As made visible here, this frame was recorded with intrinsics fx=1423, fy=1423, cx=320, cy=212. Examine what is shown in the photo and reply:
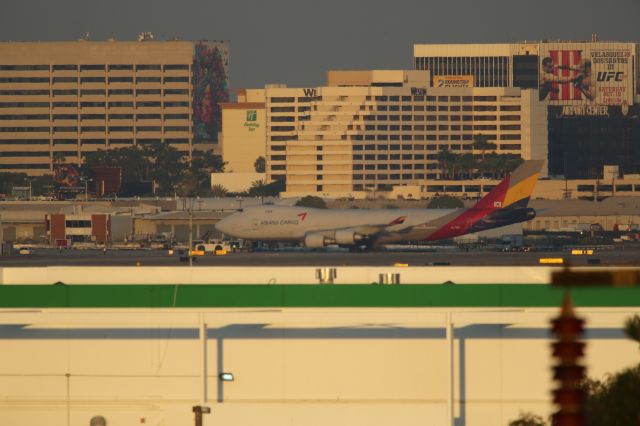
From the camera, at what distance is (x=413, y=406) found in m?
29.6

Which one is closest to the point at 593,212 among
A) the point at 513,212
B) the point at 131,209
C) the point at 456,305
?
the point at 131,209

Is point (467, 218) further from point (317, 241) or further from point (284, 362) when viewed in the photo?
point (284, 362)

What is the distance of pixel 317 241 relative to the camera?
103375mm

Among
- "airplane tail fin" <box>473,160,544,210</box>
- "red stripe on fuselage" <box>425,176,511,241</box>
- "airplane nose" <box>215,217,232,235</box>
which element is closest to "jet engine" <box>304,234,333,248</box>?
"red stripe on fuselage" <box>425,176,511,241</box>

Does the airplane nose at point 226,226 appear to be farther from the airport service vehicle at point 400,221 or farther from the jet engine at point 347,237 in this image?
the jet engine at point 347,237

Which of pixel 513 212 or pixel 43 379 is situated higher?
pixel 513 212

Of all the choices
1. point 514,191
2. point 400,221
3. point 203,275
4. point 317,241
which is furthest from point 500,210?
point 203,275

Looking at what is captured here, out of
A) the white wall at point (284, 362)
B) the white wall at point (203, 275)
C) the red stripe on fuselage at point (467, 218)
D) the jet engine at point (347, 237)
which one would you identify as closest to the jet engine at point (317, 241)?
the jet engine at point (347, 237)

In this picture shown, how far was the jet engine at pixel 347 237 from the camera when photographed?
10212cm

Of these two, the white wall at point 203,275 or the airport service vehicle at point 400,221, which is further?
the airport service vehicle at point 400,221

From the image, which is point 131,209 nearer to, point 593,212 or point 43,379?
point 593,212

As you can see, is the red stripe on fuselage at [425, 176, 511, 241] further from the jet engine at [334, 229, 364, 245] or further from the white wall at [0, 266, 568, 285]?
the white wall at [0, 266, 568, 285]

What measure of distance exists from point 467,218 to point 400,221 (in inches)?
199

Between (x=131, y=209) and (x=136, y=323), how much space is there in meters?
128
